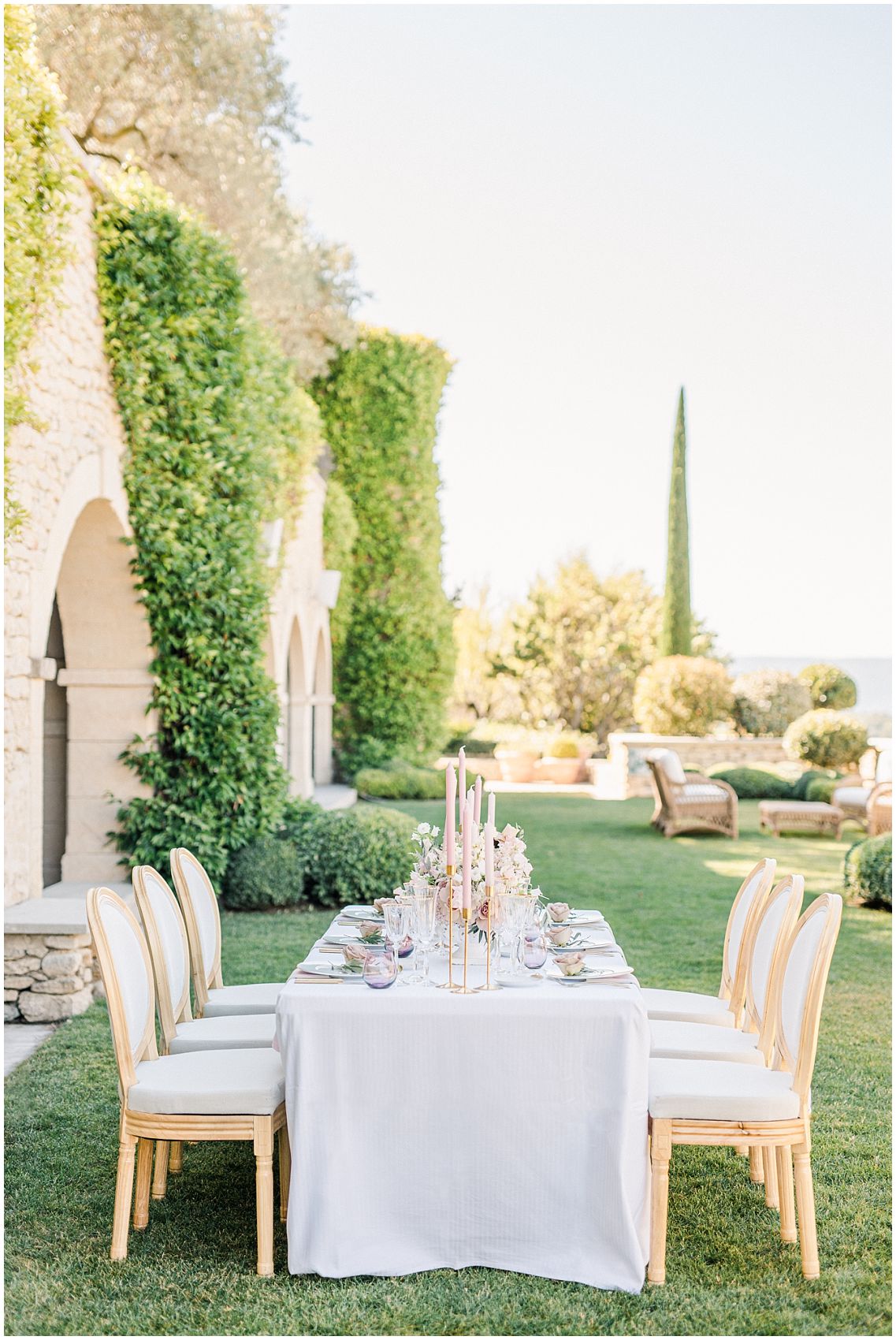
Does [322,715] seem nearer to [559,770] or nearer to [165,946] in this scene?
[559,770]

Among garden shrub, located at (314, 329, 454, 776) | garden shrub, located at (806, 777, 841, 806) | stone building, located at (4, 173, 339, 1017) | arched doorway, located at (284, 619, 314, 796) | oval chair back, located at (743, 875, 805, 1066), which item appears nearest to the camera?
oval chair back, located at (743, 875, 805, 1066)

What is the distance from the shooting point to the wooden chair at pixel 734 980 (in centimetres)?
399

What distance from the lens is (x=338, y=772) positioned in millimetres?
18156

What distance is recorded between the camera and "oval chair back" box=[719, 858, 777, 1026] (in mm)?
3967

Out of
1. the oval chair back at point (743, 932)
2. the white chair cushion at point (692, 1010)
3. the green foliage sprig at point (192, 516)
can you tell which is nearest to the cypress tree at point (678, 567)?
the green foliage sprig at point (192, 516)

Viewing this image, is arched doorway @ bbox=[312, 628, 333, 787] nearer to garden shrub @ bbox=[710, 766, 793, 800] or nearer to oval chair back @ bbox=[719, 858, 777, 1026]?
garden shrub @ bbox=[710, 766, 793, 800]

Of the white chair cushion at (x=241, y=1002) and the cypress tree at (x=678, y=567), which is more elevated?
the cypress tree at (x=678, y=567)

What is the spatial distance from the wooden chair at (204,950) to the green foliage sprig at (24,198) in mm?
2265

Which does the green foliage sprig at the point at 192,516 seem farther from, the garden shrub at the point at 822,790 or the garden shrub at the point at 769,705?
the garden shrub at the point at 769,705

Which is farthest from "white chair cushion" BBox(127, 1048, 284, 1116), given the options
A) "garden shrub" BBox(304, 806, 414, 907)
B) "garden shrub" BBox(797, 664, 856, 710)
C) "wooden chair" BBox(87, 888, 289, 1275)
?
"garden shrub" BBox(797, 664, 856, 710)

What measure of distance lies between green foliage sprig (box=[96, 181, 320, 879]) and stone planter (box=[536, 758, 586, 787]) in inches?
478

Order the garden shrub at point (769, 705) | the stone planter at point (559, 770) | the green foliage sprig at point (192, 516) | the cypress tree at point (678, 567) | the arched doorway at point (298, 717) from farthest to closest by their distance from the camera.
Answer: the cypress tree at point (678, 567) < the garden shrub at point (769, 705) < the stone planter at point (559, 770) < the arched doorway at point (298, 717) < the green foliage sprig at point (192, 516)

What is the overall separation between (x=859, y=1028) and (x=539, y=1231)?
127 inches

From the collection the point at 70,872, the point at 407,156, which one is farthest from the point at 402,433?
the point at 70,872
